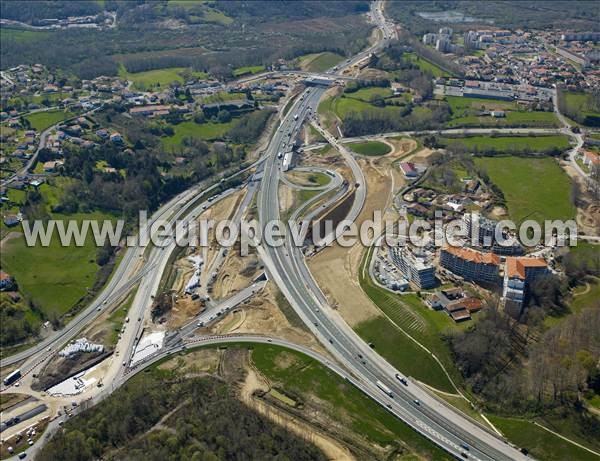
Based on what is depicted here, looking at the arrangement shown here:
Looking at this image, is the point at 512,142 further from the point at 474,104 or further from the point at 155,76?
the point at 155,76

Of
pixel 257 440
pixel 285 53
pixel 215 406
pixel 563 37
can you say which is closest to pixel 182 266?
pixel 215 406

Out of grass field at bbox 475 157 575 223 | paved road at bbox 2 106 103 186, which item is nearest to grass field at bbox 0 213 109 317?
paved road at bbox 2 106 103 186

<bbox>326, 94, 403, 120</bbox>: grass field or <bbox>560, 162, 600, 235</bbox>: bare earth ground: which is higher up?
<bbox>326, 94, 403, 120</bbox>: grass field

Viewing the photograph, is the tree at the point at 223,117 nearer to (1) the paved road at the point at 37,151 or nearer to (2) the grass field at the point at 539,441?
(1) the paved road at the point at 37,151

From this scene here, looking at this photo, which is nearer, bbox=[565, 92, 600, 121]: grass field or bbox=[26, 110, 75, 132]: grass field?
bbox=[565, 92, 600, 121]: grass field

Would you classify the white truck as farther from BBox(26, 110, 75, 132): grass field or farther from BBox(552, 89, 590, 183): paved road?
BBox(26, 110, 75, 132): grass field
